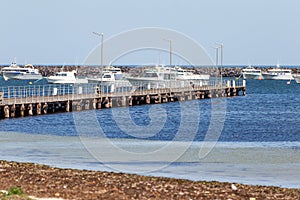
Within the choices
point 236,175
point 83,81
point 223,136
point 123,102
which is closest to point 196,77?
point 83,81

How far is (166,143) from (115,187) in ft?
64.5

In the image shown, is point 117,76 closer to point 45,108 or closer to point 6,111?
point 45,108

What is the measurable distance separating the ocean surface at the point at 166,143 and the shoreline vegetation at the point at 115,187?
11.6ft

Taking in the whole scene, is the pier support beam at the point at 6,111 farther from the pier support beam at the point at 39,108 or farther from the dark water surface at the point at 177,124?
the pier support beam at the point at 39,108

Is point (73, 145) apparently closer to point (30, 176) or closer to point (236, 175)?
point (236, 175)

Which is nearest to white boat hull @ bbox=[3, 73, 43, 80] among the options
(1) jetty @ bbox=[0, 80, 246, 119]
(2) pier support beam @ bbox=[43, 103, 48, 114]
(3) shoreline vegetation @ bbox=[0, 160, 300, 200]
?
(1) jetty @ bbox=[0, 80, 246, 119]

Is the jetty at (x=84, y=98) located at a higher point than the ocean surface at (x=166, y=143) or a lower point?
higher

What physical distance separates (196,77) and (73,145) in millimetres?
105835

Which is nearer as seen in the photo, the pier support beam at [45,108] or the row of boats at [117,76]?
the pier support beam at [45,108]

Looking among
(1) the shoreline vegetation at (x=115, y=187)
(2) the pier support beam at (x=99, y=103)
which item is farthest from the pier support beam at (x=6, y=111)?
(1) the shoreline vegetation at (x=115, y=187)

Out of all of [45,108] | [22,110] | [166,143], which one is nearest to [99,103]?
[45,108]

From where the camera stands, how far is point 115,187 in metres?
19.5

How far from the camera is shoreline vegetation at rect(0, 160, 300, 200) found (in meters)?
18.3

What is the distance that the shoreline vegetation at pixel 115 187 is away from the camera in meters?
18.3
